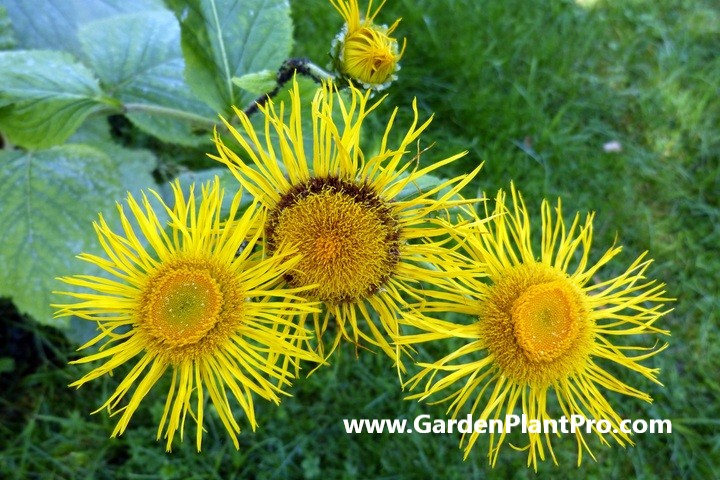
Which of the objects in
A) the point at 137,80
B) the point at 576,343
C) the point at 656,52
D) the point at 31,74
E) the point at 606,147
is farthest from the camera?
the point at 656,52

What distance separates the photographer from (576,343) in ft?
4.59

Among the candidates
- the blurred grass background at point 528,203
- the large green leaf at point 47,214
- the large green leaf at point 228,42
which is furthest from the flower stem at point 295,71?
the blurred grass background at point 528,203

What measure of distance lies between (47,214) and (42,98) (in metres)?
0.34

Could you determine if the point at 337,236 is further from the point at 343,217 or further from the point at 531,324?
the point at 531,324

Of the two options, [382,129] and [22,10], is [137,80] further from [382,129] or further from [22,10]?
[382,129]

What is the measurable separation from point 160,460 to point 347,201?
1.44 m

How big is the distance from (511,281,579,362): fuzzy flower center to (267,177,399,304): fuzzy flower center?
12.4 inches

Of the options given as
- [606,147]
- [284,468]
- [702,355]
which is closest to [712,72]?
[606,147]

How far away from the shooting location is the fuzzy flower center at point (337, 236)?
3.86ft

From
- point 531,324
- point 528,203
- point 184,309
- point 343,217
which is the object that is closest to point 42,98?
point 184,309

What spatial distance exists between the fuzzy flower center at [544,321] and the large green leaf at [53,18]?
1.68 m

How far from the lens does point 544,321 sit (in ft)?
4.45

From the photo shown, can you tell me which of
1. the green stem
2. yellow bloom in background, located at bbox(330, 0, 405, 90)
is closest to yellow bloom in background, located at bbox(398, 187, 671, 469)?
yellow bloom in background, located at bbox(330, 0, 405, 90)

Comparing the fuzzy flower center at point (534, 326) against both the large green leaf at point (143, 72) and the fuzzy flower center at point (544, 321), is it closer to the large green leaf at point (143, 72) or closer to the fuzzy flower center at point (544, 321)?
the fuzzy flower center at point (544, 321)
